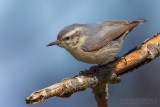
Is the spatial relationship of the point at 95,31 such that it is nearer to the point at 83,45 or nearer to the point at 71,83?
the point at 83,45

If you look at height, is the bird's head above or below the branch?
above

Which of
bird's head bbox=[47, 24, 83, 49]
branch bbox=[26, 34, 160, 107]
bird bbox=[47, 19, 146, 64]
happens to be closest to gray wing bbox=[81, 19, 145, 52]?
bird bbox=[47, 19, 146, 64]

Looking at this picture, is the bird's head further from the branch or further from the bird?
the branch

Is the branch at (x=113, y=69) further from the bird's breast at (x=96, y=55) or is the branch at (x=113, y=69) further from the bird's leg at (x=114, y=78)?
the bird's breast at (x=96, y=55)

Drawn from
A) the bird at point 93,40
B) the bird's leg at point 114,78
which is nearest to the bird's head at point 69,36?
the bird at point 93,40

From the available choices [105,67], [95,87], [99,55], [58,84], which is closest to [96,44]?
[99,55]

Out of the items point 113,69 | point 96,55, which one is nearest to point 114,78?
point 113,69

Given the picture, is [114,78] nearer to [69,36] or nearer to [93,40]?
[93,40]
